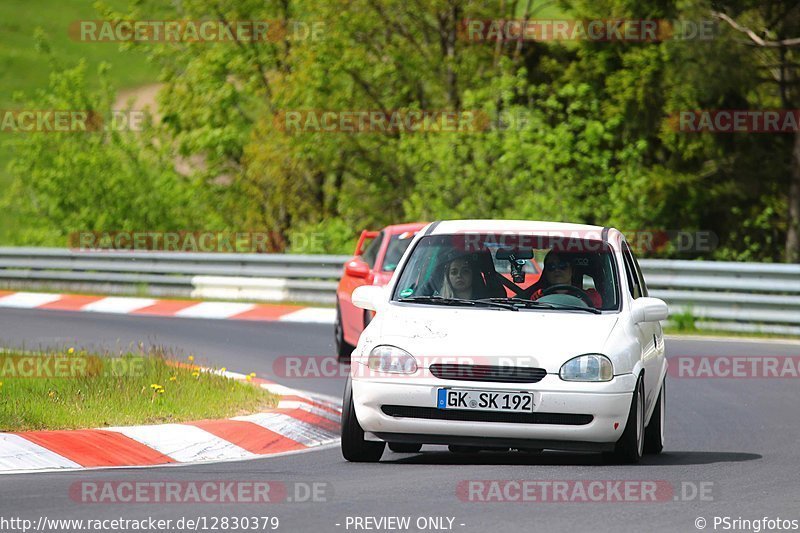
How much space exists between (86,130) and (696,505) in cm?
3094

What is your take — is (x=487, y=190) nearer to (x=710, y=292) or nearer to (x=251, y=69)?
(x=710, y=292)

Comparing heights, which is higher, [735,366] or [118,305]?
[735,366]

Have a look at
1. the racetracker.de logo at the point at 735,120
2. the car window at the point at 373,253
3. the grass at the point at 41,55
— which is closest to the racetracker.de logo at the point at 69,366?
the car window at the point at 373,253

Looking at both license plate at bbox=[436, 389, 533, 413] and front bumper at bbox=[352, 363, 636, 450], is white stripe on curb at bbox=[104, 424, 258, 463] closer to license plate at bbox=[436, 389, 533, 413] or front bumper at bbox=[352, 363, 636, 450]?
front bumper at bbox=[352, 363, 636, 450]

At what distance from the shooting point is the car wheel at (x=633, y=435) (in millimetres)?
9227

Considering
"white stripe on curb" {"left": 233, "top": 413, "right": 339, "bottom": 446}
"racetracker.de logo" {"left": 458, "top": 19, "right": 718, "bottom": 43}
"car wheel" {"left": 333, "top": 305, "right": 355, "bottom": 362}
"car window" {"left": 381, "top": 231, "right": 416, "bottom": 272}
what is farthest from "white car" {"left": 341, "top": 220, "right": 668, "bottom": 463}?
"racetracker.de logo" {"left": 458, "top": 19, "right": 718, "bottom": 43}

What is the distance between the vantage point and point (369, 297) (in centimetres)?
998

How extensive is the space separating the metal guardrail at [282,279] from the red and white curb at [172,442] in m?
10.5

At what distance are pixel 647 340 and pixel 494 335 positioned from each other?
4.59 feet

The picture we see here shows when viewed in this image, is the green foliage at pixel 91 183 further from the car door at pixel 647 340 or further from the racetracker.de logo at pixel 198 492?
the racetracker.de logo at pixel 198 492

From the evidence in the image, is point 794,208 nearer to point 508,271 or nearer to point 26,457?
point 508,271

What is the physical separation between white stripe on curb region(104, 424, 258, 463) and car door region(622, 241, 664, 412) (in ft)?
8.40

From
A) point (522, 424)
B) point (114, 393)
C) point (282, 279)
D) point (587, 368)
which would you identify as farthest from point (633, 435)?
point (282, 279)

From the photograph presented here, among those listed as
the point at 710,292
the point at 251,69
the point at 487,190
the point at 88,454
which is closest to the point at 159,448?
the point at 88,454
